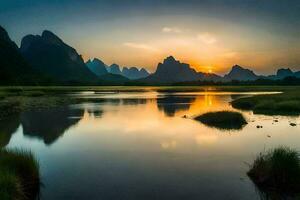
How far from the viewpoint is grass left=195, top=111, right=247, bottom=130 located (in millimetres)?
35000

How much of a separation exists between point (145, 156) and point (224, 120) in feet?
57.8

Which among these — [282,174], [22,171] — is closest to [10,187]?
[22,171]

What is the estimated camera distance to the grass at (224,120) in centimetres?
3500

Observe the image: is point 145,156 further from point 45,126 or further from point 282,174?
point 45,126

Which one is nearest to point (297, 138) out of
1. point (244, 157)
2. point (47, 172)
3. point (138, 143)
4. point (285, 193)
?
point (244, 157)

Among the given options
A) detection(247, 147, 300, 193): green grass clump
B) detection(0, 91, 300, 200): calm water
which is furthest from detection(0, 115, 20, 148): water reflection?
detection(247, 147, 300, 193): green grass clump

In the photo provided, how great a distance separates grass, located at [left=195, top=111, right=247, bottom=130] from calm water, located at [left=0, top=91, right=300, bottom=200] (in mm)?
1354

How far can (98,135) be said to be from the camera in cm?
3073

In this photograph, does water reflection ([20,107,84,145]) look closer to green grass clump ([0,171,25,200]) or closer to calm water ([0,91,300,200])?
calm water ([0,91,300,200])

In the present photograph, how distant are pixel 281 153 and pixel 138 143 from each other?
13.6 meters

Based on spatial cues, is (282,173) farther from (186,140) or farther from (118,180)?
(186,140)

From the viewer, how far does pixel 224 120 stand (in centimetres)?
3672

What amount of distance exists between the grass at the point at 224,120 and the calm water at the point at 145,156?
4.44ft

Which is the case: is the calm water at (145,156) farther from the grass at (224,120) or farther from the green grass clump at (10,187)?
the green grass clump at (10,187)
